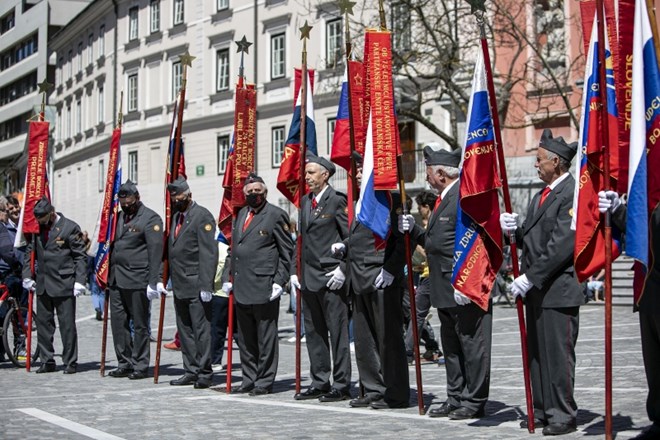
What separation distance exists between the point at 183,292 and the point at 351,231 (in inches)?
101

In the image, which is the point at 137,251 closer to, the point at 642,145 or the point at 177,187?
the point at 177,187

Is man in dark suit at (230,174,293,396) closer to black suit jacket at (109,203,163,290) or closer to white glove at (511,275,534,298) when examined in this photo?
black suit jacket at (109,203,163,290)

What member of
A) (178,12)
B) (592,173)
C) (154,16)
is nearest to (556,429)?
(592,173)

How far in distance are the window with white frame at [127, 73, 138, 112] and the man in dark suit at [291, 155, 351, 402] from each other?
128 ft

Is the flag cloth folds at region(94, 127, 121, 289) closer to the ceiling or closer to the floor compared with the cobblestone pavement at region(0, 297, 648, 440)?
closer to the ceiling

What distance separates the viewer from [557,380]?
7.82 m

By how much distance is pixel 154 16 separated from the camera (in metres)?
48.0

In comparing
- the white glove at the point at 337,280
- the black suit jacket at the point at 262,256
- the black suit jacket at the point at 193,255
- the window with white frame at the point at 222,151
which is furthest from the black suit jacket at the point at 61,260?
the window with white frame at the point at 222,151

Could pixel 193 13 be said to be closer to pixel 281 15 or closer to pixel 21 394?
pixel 281 15

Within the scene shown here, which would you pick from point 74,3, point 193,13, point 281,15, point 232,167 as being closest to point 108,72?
point 193,13

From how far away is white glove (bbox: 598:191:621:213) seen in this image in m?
7.13

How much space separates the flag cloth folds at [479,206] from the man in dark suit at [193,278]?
3858mm

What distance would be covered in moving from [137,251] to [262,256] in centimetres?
232

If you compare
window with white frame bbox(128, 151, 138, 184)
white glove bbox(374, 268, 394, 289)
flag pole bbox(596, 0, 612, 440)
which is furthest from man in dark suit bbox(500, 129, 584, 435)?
window with white frame bbox(128, 151, 138, 184)
